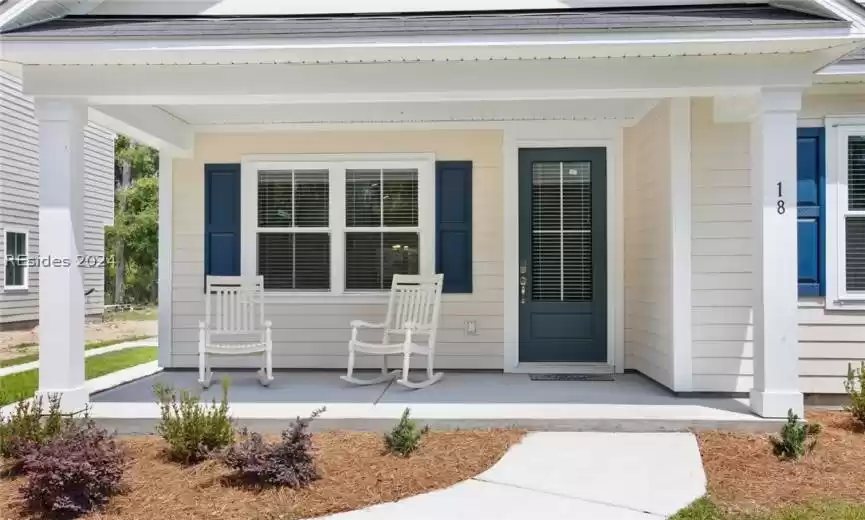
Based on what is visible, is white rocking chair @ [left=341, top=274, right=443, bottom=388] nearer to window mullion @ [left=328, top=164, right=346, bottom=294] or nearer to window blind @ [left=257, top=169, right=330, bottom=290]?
window mullion @ [left=328, top=164, right=346, bottom=294]

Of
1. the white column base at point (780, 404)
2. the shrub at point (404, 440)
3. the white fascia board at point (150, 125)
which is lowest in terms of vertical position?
the shrub at point (404, 440)

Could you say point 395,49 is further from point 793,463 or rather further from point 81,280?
point 793,463

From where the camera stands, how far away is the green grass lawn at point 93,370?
5.49 meters

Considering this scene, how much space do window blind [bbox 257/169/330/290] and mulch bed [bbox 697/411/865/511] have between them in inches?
147

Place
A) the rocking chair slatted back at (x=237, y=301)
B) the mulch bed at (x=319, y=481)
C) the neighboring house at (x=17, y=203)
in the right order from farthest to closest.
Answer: the neighboring house at (x=17, y=203), the rocking chair slatted back at (x=237, y=301), the mulch bed at (x=319, y=481)

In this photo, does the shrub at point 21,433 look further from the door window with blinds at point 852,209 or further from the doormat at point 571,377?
the door window with blinds at point 852,209

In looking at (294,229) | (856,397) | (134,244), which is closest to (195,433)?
(294,229)

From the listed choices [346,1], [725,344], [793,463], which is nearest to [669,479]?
[793,463]

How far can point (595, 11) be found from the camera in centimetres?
443

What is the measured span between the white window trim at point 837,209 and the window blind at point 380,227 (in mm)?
3363

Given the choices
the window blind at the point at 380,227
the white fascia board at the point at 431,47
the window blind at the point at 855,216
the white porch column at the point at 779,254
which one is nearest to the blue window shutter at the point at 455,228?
the window blind at the point at 380,227

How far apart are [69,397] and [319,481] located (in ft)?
6.88

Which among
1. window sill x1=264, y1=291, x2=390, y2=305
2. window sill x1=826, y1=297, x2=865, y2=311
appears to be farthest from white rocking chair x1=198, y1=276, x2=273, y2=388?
window sill x1=826, y1=297, x2=865, y2=311

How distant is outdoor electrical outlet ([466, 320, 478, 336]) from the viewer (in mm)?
6348
